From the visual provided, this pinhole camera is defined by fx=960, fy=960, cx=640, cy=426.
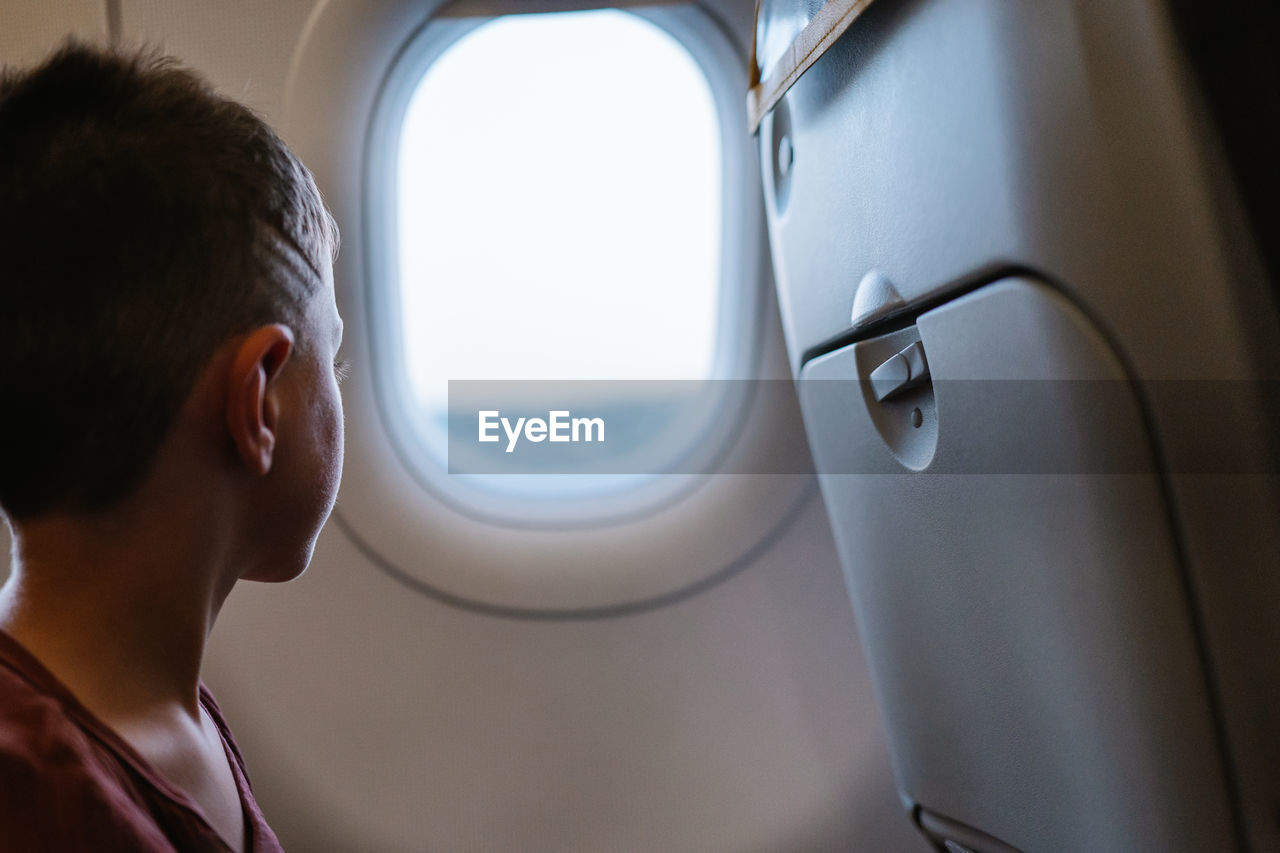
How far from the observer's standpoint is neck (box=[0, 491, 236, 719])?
2.12 feet

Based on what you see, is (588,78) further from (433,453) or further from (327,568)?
(327,568)

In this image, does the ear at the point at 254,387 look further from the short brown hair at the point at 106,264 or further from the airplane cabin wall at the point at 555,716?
the airplane cabin wall at the point at 555,716

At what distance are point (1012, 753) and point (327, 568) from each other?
948 mm

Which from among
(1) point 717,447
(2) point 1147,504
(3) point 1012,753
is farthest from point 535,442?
(2) point 1147,504

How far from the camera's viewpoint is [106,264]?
0.62m

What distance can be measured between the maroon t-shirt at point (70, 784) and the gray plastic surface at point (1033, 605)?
567 mm

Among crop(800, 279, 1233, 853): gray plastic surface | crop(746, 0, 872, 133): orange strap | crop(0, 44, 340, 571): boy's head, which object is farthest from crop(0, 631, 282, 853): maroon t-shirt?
crop(746, 0, 872, 133): orange strap

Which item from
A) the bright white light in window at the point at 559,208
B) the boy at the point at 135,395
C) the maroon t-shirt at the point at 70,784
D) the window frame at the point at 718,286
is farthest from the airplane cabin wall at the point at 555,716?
the maroon t-shirt at the point at 70,784

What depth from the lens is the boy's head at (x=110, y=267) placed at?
615mm

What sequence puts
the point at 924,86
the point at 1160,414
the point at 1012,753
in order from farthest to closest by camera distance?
1. the point at 1012,753
2. the point at 924,86
3. the point at 1160,414

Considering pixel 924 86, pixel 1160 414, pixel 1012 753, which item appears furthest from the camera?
pixel 1012 753

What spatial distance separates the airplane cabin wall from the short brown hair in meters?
0.71

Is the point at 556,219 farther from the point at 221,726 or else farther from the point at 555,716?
the point at 221,726

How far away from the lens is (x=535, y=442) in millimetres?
1402
